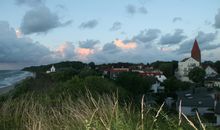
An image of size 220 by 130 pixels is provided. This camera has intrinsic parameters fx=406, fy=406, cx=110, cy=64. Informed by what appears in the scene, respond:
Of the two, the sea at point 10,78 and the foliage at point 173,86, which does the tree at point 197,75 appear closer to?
the foliage at point 173,86

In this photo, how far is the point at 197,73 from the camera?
9969 centimetres

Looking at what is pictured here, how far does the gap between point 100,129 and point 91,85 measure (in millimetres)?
11490

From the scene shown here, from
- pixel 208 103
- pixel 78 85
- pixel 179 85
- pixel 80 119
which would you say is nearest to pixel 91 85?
pixel 78 85

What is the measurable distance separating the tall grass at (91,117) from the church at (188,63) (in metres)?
110

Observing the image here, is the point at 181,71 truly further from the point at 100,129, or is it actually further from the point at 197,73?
the point at 100,129

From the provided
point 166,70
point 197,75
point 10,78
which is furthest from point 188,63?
point 10,78

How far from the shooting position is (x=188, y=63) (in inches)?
4658

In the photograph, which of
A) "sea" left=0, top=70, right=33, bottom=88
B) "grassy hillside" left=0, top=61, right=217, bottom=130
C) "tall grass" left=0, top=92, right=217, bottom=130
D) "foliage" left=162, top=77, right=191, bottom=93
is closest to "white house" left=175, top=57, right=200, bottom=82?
"foliage" left=162, top=77, right=191, bottom=93

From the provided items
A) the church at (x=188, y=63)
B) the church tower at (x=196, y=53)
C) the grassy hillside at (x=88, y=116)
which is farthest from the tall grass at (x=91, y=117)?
the church tower at (x=196, y=53)

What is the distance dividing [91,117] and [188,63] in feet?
384

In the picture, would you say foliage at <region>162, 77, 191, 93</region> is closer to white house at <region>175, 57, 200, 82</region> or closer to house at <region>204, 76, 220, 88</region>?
house at <region>204, 76, 220, 88</region>

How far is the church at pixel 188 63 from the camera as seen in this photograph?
117 meters

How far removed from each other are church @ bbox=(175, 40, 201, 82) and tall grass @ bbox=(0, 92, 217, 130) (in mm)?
110110

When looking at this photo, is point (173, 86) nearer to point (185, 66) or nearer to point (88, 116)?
point (185, 66)
